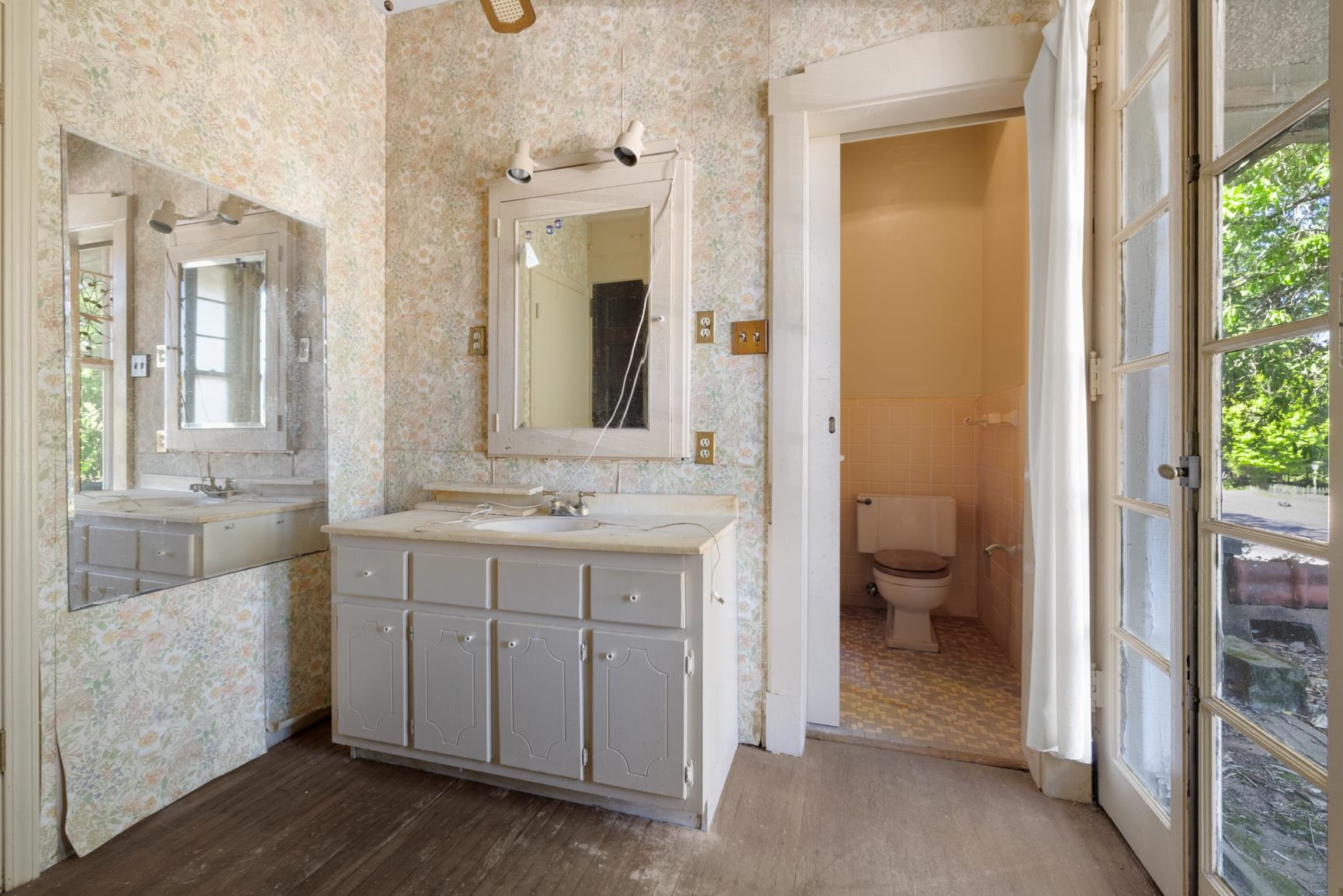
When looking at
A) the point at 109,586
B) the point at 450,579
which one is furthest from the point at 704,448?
the point at 109,586

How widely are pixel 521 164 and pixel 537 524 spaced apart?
128 cm

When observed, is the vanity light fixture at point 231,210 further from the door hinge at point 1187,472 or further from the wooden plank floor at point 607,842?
the door hinge at point 1187,472

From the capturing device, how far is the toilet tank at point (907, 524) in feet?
10.2

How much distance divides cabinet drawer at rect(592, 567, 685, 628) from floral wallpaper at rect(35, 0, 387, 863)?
125 centimetres

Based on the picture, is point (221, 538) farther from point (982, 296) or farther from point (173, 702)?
point (982, 296)

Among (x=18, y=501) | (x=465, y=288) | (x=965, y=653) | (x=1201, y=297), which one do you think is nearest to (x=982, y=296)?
(x=965, y=653)

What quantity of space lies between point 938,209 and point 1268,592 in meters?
2.76

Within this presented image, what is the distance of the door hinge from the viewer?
3.77ft

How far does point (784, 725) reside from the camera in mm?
1912

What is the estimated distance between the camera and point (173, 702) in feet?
5.46

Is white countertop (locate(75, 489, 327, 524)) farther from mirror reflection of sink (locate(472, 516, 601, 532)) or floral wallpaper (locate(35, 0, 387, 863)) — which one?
mirror reflection of sink (locate(472, 516, 601, 532))

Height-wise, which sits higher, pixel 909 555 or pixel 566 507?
pixel 566 507

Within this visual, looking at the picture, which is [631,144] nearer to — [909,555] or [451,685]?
[451,685]

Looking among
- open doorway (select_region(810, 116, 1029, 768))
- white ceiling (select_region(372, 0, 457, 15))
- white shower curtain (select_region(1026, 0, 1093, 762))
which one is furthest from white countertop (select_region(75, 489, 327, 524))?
white shower curtain (select_region(1026, 0, 1093, 762))
